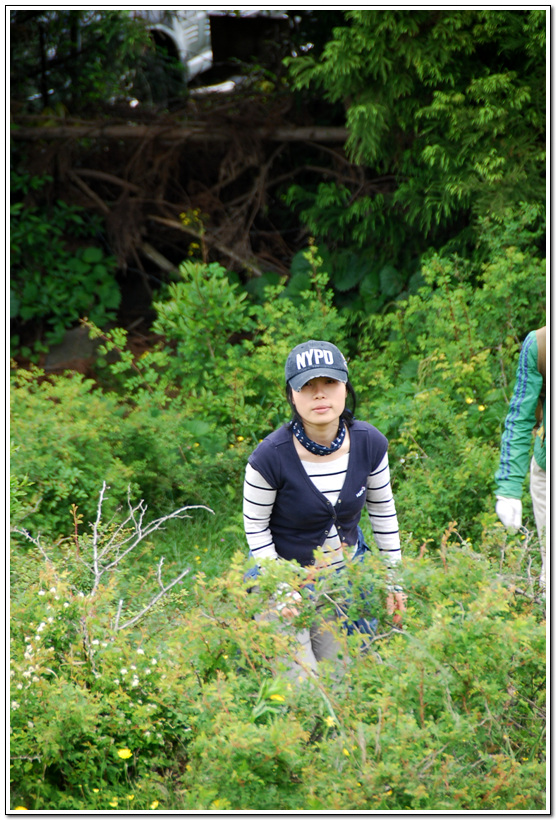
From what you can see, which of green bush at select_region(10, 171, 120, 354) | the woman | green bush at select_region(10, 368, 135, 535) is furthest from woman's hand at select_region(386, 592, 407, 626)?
green bush at select_region(10, 171, 120, 354)

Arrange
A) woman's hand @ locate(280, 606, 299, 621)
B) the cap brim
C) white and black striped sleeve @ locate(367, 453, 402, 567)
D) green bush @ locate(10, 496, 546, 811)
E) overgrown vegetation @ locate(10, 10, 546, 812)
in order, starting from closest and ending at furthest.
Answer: green bush @ locate(10, 496, 546, 811) < overgrown vegetation @ locate(10, 10, 546, 812) < woman's hand @ locate(280, 606, 299, 621) < the cap brim < white and black striped sleeve @ locate(367, 453, 402, 567)

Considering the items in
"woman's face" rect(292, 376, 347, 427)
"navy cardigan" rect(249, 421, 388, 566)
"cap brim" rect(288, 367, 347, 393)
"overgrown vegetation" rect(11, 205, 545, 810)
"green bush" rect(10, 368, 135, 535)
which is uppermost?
"cap brim" rect(288, 367, 347, 393)

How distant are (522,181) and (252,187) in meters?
3.01

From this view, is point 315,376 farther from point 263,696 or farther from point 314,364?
point 263,696

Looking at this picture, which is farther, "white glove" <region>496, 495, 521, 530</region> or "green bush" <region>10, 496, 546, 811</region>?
"white glove" <region>496, 495, 521, 530</region>

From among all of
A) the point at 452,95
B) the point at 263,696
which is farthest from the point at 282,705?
the point at 452,95

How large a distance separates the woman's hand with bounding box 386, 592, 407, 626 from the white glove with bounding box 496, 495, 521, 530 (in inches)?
26.4

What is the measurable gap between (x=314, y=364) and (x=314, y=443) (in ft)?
0.95

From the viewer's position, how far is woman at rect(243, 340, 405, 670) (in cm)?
290

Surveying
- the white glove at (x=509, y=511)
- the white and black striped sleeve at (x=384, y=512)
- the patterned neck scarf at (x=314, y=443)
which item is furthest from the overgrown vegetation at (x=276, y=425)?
the patterned neck scarf at (x=314, y=443)

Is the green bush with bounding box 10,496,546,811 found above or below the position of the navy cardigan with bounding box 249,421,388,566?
below

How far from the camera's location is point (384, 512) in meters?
3.14

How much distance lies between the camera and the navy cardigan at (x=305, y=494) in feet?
9.56

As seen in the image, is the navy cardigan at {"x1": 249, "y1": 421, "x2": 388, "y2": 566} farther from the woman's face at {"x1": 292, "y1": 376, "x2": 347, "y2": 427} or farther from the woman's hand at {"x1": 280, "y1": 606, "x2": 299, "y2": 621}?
the woman's hand at {"x1": 280, "y1": 606, "x2": 299, "y2": 621}
